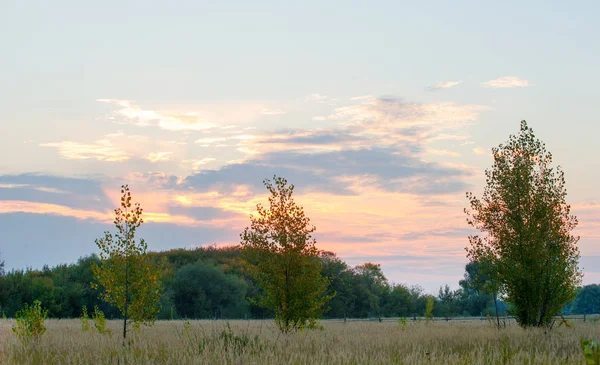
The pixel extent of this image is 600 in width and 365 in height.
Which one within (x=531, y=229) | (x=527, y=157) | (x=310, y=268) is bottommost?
(x=310, y=268)

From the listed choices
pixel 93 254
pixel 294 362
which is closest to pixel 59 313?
pixel 93 254

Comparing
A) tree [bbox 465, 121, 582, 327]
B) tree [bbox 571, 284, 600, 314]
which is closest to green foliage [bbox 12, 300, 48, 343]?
tree [bbox 465, 121, 582, 327]

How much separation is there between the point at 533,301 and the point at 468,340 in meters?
7.40

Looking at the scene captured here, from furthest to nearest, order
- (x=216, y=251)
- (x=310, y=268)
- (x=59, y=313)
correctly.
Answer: (x=216, y=251)
(x=59, y=313)
(x=310, y=268)

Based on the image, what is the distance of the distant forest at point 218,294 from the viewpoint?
218ft

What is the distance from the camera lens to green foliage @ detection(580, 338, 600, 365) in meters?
3.19

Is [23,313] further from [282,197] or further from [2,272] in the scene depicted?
[2,272]

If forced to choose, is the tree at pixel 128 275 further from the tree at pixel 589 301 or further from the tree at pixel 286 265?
the tree at pixel 589 301

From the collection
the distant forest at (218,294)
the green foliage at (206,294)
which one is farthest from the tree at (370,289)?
the green foliage at (206,294)

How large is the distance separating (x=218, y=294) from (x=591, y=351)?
74.0 m

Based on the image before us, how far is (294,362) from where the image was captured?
41.1ft

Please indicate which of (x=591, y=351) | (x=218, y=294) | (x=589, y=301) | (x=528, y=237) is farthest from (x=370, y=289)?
(x=591, y=351)

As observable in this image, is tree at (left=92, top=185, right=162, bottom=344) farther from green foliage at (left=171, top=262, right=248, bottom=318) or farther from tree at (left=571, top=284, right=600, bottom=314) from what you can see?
tree at (left=571, top=284, right=600, bottom=314)

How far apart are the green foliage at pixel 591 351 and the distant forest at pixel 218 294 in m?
56.9
